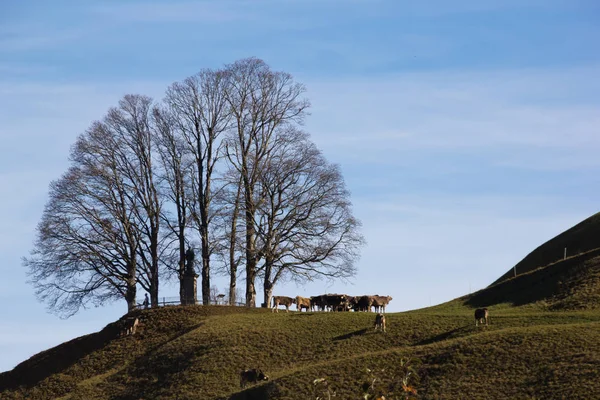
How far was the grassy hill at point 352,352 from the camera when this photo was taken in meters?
41.6

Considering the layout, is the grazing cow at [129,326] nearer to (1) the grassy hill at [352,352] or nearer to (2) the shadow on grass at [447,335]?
(1) the grassy hill at [352,352]

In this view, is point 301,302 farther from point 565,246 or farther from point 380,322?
point 565,246

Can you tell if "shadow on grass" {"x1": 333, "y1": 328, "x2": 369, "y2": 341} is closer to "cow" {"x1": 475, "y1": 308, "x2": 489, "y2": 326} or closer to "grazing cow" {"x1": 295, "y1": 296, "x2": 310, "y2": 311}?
"cow" {"x1": 475, "y1": 308, "x2": 489, "y2": 326}

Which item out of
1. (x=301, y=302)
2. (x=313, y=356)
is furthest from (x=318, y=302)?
(x=313, y=356)

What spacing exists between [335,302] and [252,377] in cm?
1718

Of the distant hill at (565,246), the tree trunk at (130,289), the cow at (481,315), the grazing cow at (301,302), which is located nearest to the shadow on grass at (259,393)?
the cow at (481,315)

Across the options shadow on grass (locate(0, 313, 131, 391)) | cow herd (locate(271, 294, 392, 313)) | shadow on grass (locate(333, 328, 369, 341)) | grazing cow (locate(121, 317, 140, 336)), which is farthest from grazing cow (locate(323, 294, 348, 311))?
shadow on grass (locate(0, 313, 131, 391))

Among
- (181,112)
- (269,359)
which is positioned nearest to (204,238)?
(181,112)

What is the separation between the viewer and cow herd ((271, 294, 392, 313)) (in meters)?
61.1

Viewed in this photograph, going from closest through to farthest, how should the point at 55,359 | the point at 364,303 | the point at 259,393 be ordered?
1. the point at 259,393
2. the point at 55,359
3. the point at 364,303

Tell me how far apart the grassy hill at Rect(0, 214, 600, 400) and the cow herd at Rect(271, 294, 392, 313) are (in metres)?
2.77

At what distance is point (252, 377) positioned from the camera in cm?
4553

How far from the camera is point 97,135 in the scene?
218 ft

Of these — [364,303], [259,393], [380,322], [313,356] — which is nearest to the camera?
[259,393]
